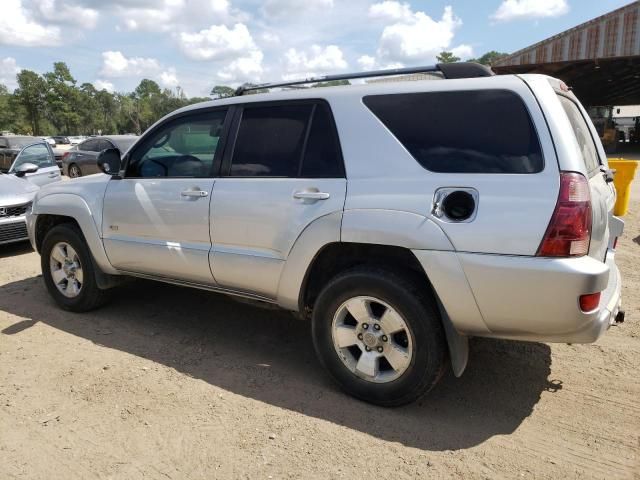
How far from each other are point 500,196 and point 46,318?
4032mm

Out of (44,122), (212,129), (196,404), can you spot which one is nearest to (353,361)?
(196,404)

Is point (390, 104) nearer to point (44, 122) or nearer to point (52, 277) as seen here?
point (52, 277)

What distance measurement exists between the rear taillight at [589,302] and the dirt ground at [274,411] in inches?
31.0

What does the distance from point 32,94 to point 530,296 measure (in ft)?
223

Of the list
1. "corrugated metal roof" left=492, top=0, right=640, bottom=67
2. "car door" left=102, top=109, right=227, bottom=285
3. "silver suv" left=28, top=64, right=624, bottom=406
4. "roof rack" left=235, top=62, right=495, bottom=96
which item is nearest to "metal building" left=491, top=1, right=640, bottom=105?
"corrugated metal roof" left=492, top=0, right=640, bottom=67

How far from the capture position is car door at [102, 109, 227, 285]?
11.9 ft

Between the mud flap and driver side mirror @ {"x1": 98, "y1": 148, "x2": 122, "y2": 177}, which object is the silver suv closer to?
the mud flap

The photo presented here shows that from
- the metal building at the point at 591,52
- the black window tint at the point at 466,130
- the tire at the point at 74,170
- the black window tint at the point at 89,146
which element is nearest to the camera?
the black window tint at the point at 466,130

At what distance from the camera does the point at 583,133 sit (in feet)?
10.3

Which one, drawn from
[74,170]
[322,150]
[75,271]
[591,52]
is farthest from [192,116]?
[591,52]

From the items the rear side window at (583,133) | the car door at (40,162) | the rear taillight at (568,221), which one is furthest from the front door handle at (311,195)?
the car door at (40,162)

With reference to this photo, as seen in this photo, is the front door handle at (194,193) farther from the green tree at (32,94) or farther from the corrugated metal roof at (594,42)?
the green tree at (32,94)

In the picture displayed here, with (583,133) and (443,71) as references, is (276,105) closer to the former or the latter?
(443,71)

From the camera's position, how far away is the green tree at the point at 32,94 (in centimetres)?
5816
